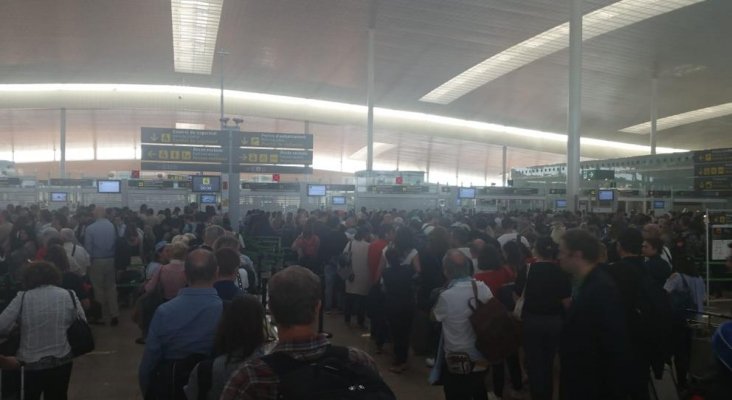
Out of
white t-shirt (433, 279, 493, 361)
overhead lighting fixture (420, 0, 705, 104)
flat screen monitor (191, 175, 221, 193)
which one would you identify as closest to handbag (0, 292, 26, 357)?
white t-shirt (433, 279, 493, 361)

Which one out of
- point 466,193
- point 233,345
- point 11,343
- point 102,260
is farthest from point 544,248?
point 466,193

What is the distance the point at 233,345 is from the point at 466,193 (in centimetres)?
1967

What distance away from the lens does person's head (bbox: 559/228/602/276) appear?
3.24m

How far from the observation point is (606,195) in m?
19.2

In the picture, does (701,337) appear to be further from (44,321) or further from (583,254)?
(44,321)

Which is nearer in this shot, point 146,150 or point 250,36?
point 146,150

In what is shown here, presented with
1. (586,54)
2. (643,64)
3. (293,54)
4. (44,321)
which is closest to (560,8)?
(586,54)

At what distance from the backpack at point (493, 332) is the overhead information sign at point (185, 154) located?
9270 millimetres


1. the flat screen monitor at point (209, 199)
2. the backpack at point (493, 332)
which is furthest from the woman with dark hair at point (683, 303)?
the flat screen monitor at point (209, 199)

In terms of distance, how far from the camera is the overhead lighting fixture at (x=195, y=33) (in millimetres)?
21648

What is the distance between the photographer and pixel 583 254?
10.7 ft

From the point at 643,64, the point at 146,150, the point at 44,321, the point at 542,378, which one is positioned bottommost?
the point at 542,378

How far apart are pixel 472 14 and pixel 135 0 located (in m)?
12.0

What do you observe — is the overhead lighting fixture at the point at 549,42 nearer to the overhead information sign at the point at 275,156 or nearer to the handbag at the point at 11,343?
the overhead information sign at the point at 275,156
